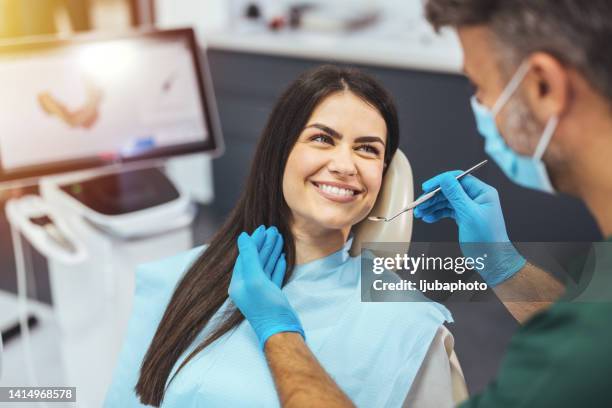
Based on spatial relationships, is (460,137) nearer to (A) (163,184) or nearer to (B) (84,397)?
(A) (163,184)

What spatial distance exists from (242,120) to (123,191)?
111cm

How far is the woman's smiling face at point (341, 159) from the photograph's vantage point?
118cm

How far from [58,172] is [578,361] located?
4.51ft

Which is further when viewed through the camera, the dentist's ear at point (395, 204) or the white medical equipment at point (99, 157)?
the white medical equipment at point (99, 157)

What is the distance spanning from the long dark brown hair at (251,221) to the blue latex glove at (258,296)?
0.09 metres

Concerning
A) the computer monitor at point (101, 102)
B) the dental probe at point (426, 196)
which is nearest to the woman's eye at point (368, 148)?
the dental probe at point (426, 196)

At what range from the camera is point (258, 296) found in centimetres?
114

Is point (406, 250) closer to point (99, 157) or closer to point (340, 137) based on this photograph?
point (340, 137)

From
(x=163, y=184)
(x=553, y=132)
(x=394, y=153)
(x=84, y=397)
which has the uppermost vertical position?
(x=553, y=132)

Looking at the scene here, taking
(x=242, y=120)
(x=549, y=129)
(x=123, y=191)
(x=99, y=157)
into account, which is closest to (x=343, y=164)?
(x=549, y=129)

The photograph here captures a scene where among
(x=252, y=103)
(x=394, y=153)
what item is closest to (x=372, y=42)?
(x=252, y=103)

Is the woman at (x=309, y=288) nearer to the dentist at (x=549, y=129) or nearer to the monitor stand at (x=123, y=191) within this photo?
the dentist at (x=549, y=129)

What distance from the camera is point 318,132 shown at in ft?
3.94

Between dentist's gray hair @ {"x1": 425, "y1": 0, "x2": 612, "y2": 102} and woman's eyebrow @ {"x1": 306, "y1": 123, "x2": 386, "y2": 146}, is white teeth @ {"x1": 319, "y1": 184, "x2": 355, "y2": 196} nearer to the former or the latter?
woman's eyebrow @ {"x1": 306, "y1": 123, "x2": 386, "y2": 146}
